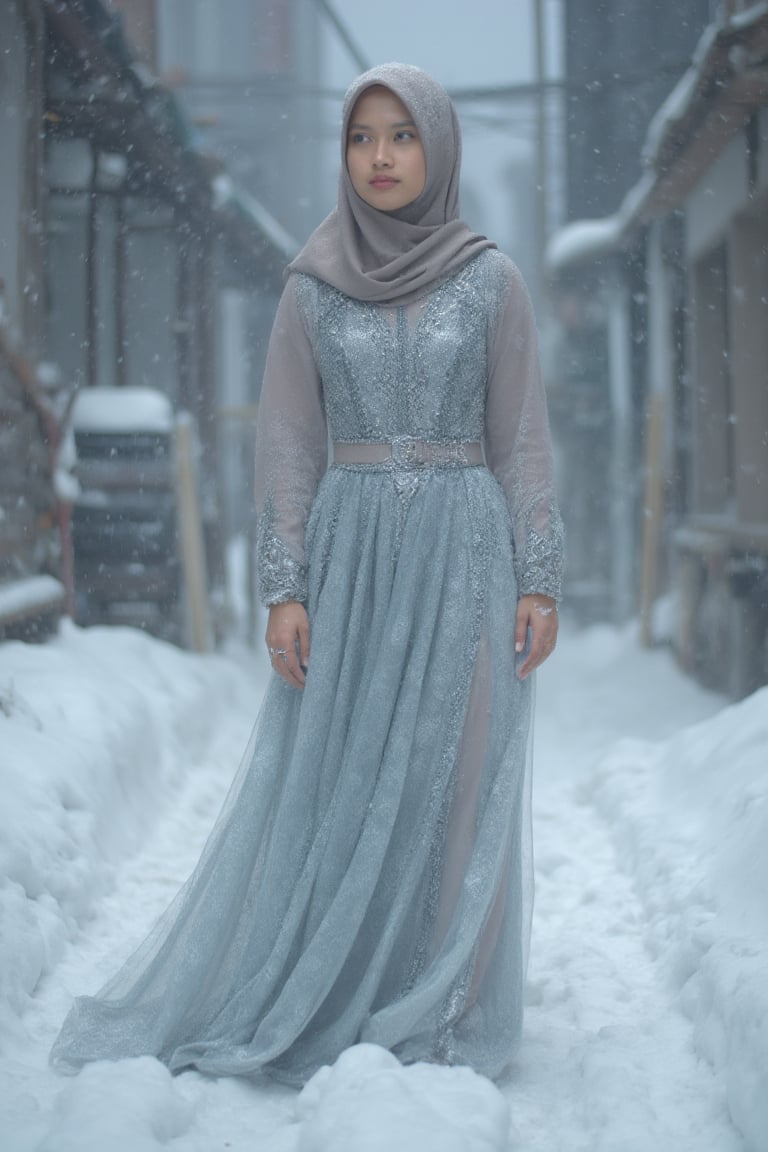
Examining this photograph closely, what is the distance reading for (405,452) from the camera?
110 inches

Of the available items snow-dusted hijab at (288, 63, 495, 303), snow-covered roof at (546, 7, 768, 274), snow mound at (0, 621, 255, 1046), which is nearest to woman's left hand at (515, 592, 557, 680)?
snow-dusted hijab at (288, 63, 495, 303)

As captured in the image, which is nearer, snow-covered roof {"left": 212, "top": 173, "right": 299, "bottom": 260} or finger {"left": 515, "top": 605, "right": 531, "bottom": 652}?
finger {"left": 515, "top": 605, "right": 531, "bottom": 652}

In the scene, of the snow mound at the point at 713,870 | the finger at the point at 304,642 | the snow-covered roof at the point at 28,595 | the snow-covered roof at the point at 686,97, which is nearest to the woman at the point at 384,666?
the finger at the point at 304,642

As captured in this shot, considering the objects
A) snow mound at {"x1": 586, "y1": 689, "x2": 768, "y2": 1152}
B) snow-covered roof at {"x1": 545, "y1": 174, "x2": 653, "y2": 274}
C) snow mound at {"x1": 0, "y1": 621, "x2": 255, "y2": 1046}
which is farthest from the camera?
snow-covered roof at {"x1": 545, "y1": 174, "x2": 653, "y2": 274}

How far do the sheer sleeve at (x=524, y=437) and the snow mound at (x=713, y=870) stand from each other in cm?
86

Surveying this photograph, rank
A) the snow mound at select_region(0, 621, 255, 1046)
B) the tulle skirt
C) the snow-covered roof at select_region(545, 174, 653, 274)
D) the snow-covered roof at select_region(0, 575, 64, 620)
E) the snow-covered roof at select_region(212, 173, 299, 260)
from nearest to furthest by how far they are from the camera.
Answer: the tulle skirt
the snow mound at select_region(0, 621, 255, 1046)
the snow-covered roof at select_region(0, 575, 64, 620)
the snow-covered roof at select_region(212, 173, 299, 260)
the snow-covered roof at select_region(545, 174, 653, 274)

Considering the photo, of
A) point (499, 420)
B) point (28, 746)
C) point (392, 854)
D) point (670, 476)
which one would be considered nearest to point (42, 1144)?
point (392, 854)

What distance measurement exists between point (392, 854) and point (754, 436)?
16.5ft

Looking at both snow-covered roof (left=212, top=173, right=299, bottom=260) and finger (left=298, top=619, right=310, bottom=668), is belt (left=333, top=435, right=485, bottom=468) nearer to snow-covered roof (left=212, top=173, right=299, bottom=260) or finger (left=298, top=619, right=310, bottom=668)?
finger (left=298, top=619, right=310, bottom=668)

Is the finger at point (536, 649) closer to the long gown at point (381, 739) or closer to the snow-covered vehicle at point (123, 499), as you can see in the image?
the long gown at point (381, 739)

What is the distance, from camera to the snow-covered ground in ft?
7.50

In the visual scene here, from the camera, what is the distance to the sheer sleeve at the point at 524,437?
2760 mm

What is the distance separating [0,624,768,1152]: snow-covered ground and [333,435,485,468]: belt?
Answer: 113 centimetres

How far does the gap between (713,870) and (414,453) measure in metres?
1.46
